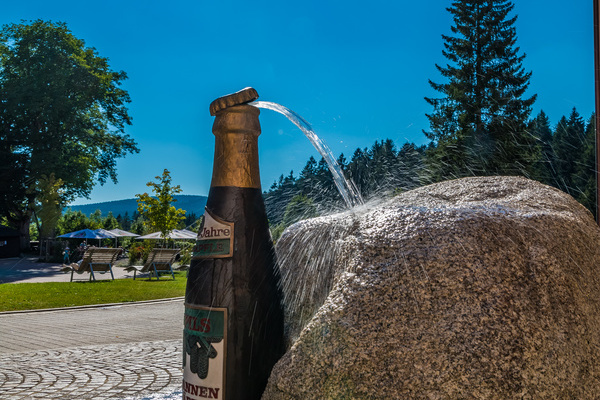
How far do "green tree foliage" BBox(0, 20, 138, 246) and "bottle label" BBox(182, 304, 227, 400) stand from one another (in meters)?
38.3

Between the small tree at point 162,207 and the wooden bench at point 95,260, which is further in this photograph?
the small tree at point 162,207

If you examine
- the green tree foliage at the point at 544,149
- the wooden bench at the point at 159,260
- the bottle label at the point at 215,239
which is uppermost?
the green tree foliage at the point at 544,149

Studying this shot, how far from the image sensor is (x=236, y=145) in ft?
6.62

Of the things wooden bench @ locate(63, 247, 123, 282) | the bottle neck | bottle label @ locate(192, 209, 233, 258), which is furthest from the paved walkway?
wooden bench @ locate(63, 247, 123, 282)

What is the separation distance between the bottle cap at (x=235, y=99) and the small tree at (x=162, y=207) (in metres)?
24.5

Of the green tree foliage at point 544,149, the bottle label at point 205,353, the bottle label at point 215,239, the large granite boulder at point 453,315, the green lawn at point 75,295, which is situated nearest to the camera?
the large granite boulder at point 453,315

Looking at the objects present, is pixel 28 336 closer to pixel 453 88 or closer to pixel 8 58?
pixel 453 88

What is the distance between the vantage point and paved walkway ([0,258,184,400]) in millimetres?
3854

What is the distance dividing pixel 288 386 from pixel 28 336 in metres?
6.82

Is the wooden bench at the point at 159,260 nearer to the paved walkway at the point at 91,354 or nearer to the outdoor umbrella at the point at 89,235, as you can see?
the paved walkway at the point at 91,354

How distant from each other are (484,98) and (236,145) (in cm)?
2132

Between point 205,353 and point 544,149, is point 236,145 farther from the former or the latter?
point 544,149

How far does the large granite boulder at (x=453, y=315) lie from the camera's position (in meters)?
1.42

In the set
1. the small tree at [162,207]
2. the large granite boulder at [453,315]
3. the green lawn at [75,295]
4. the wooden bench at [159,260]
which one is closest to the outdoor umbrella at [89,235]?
the small tree at [162,207]
